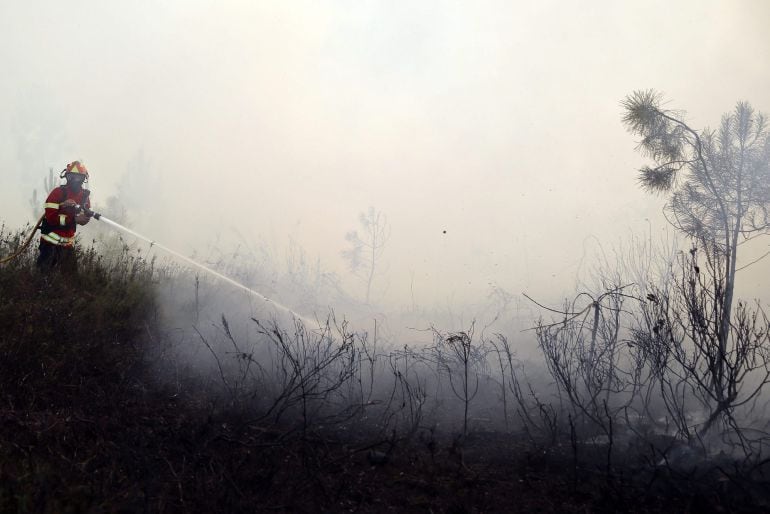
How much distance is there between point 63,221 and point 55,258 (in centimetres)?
56

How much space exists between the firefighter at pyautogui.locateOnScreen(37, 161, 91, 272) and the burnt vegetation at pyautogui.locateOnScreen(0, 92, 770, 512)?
0.36 m

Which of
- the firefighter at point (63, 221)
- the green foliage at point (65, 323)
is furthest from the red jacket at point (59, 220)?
the green foliage at point (65, 323)

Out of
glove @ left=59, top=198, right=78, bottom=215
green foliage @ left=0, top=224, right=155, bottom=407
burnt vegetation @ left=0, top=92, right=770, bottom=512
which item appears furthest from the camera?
glove @ left=59, top=198, right=78, bottom=215

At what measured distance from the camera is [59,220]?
295 inches

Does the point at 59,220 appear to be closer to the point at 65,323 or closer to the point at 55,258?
the point at 55,258

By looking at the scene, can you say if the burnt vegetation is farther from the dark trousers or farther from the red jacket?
the red jacket

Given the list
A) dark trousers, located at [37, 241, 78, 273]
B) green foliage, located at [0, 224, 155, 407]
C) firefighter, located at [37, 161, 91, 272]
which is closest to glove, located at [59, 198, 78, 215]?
firefighter, located at [37, 161, 91, 272]

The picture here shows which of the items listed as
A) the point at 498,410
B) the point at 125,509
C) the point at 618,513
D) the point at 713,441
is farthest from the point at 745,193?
the point at 125,509

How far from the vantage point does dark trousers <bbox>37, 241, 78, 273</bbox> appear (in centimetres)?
741

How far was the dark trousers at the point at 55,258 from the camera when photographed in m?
7.41

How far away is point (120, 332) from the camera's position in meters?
6.70

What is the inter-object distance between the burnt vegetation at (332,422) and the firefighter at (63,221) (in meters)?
0.36

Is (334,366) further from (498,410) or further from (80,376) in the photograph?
(80,376)

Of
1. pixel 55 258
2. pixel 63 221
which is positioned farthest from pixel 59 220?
pixel 55 258
